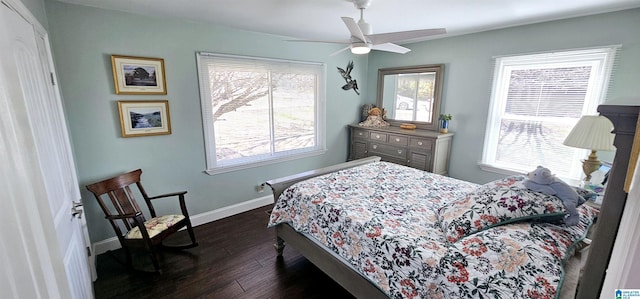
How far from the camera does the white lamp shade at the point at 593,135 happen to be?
2.02 m

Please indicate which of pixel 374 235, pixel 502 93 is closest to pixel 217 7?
pixel 374 235

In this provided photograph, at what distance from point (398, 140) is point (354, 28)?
7.59 feet

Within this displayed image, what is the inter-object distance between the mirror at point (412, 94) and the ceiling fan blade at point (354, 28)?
2.14 m

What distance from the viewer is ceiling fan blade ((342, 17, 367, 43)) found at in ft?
5.90

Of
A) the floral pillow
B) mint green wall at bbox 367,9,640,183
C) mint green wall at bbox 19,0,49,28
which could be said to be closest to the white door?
mint green wall at bbox 19,0,49,28

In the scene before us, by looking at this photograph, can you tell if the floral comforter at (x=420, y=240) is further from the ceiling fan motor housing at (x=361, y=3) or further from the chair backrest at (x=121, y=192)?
the ceiling fan motor housing at (x=361, y=3)

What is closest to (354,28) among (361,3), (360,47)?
(360,47)

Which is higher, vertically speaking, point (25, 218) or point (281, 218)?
point (25, 218)

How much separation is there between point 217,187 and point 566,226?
3204 millimetres

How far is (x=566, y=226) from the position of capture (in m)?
1.40

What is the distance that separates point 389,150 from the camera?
404cm

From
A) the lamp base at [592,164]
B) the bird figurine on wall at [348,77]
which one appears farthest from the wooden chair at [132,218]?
the lamp base at [592,164]

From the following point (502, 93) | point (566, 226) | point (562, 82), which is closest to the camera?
point (566, 226)

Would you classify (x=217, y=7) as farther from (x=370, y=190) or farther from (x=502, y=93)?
(x=502, y=93)
